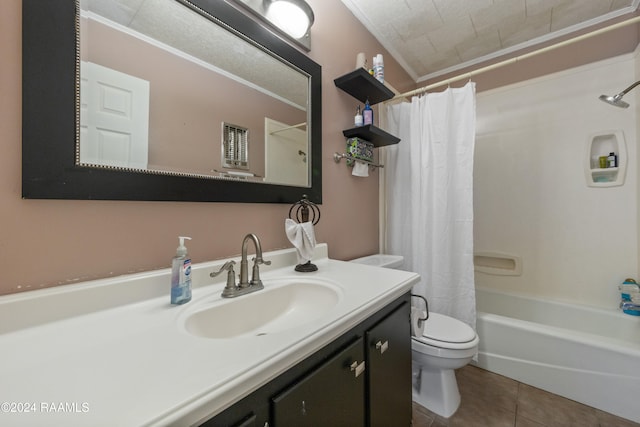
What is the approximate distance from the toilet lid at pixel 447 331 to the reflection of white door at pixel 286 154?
101 cm

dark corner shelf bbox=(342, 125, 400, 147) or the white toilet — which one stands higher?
dark corner shelf bbox=(342, 125, 400, 147)

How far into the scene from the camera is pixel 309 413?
1.71 ft

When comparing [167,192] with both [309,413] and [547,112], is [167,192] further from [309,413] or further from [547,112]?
[547,112]

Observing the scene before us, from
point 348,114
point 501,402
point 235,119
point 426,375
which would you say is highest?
point 348,114

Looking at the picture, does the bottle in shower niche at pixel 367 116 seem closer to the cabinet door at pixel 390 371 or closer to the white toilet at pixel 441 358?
the cabinet door at pixel 390 371

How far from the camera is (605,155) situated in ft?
5.70

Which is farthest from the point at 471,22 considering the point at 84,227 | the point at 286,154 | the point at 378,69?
the point at 84,227

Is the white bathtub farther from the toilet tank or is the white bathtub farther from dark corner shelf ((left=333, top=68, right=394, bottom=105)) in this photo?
dark corner shelf ((left=333, top=68, right=394, bottom=105))

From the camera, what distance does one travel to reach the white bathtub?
4.01 ft

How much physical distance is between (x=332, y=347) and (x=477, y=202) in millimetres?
2197

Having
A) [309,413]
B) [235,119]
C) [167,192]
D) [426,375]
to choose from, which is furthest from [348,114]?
[426,375]

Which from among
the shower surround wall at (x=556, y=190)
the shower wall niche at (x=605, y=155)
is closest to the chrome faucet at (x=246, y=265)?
the shower surround wall at (x=556, y=190)

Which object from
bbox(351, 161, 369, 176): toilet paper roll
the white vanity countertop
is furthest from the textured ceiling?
the white vanity countertop

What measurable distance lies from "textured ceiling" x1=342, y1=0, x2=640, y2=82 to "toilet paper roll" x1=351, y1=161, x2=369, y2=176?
3.28 ft
